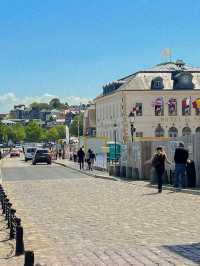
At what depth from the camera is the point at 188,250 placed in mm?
10594

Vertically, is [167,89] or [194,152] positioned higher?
[167,89]

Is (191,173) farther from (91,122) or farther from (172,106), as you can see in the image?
(91,122)

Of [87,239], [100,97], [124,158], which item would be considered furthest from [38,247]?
[100,97]

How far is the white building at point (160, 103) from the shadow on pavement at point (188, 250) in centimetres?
8206

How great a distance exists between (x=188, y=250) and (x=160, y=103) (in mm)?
83235

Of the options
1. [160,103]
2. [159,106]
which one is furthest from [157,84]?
[159,106]

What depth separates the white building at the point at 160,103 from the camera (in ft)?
311

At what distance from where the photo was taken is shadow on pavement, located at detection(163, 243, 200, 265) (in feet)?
32.6

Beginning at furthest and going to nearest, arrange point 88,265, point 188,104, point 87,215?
1. point 188,104
2. point 87,215
3. point 88,265

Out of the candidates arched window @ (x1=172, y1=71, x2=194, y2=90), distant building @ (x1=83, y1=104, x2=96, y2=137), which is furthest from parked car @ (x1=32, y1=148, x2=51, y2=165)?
distant building @ (x1=83, y1=104, x2=96, y2=137)

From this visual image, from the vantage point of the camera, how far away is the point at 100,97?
365 feet

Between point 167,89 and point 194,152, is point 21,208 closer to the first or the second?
point 194,152

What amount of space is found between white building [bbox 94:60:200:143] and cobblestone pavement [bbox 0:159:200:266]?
234 feet

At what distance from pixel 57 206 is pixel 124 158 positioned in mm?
19242
